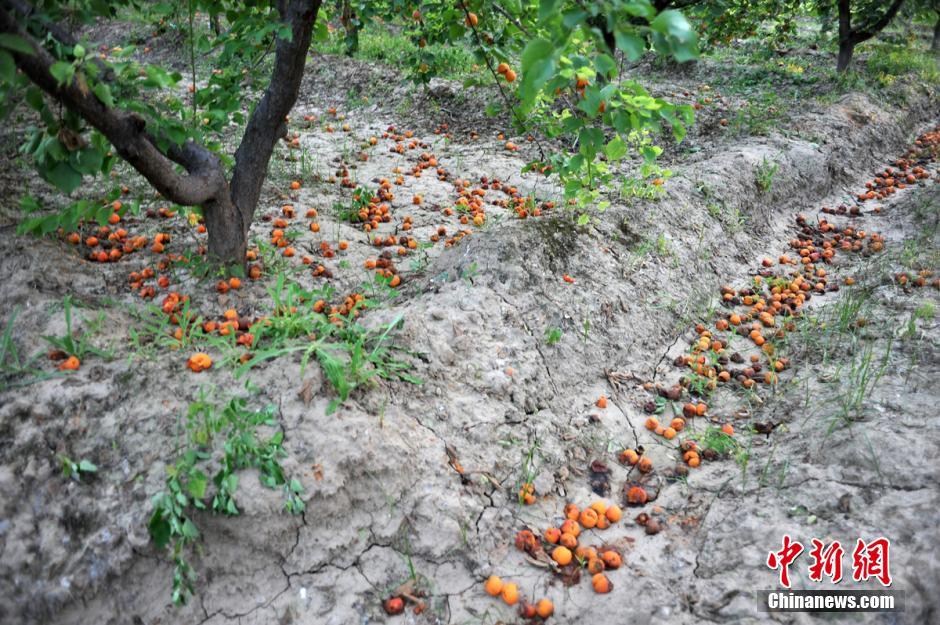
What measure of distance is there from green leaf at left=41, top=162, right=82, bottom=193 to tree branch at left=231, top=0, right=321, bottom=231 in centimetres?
107

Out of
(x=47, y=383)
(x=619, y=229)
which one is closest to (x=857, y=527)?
(x=619, y=229)

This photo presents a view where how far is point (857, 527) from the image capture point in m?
2.27

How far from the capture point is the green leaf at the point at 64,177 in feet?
7.55

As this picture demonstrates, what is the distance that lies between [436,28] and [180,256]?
221 centimetres

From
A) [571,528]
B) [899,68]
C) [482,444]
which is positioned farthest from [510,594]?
[899,68]

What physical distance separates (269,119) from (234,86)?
0.88 ft

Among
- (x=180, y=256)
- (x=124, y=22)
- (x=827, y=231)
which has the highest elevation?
(x=124, y=22)

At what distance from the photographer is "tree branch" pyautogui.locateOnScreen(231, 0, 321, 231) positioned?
317cm

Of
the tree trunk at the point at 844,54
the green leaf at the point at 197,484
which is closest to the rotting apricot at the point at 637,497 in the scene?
the green leaf at the point at 197,484

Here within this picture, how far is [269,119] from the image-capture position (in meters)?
3.37

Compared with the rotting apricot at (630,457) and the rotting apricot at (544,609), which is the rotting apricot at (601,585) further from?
the rotting apricot at (630,457)

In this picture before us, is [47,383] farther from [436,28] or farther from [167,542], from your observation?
[436,28]

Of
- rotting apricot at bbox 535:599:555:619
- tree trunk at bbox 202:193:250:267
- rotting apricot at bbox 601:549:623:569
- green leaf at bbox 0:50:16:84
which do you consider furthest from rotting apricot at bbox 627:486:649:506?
green leaf at bbox 0:50:16:84

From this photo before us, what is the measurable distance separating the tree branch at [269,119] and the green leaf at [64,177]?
3.51 ft
